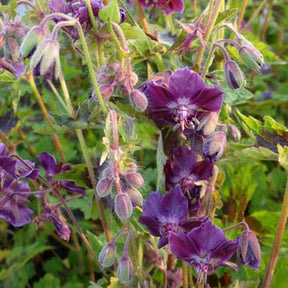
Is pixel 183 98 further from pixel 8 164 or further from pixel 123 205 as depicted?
pixel 8 164

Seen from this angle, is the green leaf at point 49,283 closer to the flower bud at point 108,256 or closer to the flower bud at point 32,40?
the flower bud at point 108,256

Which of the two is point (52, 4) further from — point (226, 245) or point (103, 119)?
point (226, 245)

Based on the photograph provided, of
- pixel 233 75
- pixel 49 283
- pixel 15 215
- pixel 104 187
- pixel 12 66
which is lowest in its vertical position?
pixel 49 283

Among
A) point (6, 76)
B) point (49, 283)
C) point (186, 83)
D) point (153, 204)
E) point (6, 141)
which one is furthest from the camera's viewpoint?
→ point (49, 283)

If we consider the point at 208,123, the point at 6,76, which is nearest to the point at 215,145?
the point at 208,123

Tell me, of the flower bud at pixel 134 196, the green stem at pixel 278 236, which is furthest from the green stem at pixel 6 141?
the green stem at pixel 278 236

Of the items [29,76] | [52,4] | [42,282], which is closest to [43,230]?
[42,282]

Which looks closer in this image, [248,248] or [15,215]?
[248,248]
